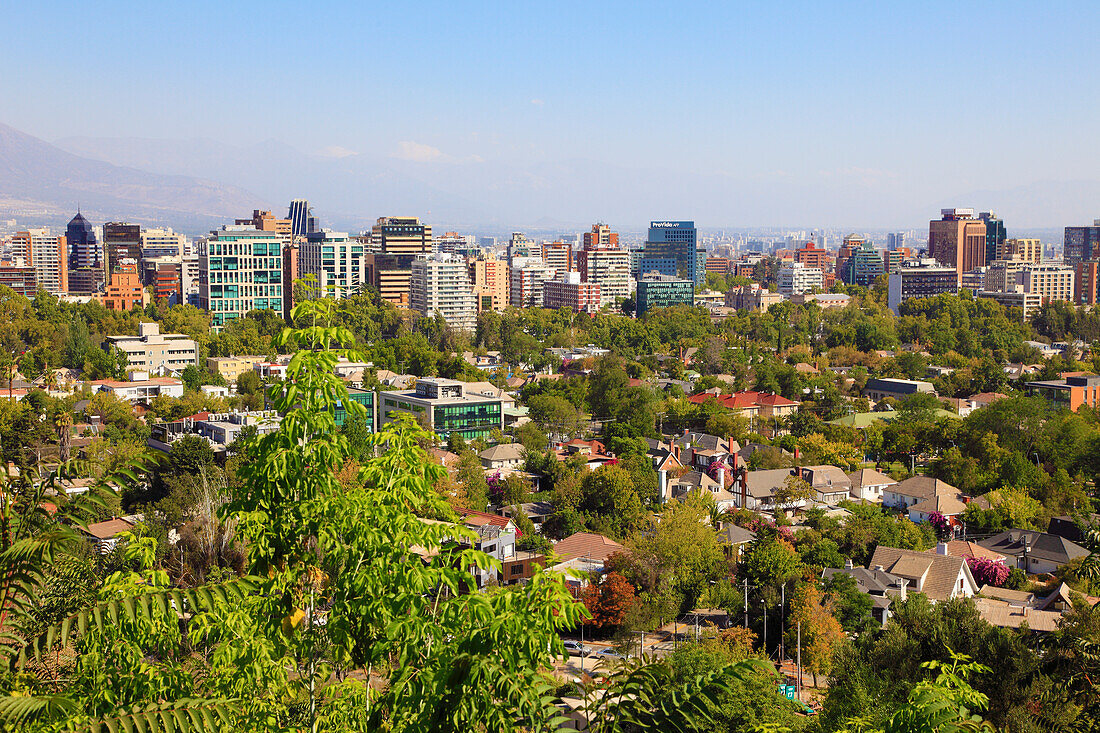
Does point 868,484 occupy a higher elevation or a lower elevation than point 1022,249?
lower

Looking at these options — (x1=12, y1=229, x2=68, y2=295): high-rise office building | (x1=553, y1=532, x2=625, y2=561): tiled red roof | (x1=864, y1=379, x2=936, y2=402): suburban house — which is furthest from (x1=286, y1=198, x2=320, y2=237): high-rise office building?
(x1=553, y1=532, x2=625, y2=561): tiled red roof

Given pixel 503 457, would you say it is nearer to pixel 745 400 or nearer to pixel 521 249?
pixel 745 400

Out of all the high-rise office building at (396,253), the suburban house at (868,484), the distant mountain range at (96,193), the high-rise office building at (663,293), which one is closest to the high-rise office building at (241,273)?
the high-rise office building at (396,253)

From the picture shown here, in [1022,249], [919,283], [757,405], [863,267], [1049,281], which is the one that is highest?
[1022,249]

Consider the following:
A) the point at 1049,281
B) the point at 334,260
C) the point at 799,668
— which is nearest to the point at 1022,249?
the point at 1049,281

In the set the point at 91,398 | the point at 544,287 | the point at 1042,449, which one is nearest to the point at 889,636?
the point at 1042,449

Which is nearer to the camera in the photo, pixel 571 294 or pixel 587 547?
pixel 587 547

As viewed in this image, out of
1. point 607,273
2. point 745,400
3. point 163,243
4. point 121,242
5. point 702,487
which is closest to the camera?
point 702,487

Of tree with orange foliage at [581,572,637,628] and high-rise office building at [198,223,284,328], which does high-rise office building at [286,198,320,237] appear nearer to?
high-rise office building at [198,223,284,328]
